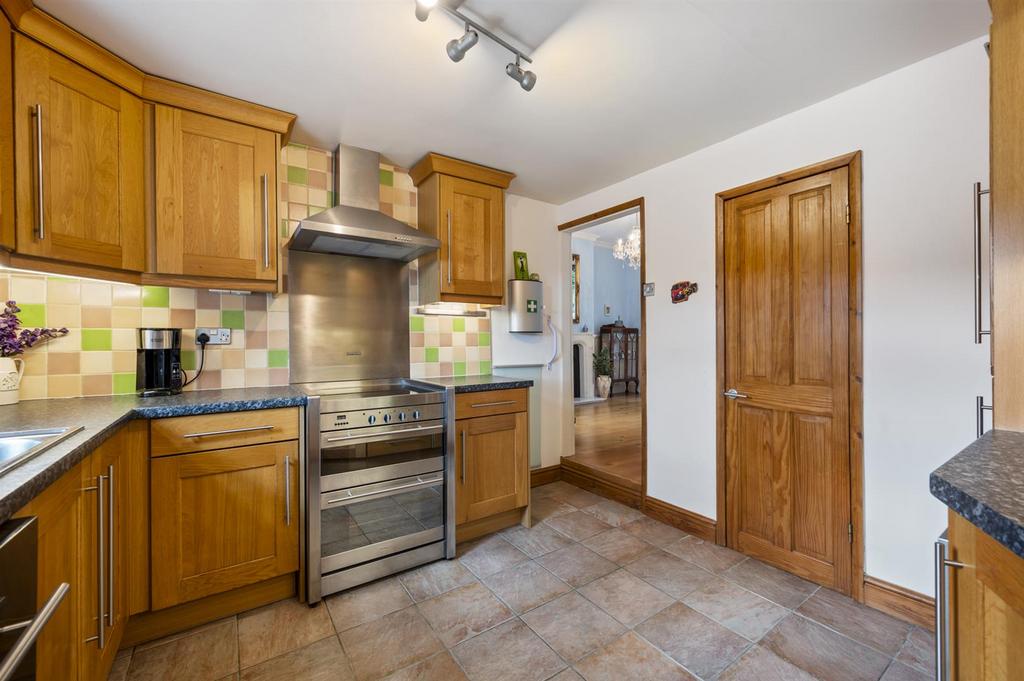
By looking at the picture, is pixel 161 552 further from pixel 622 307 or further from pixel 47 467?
pixel 622 307

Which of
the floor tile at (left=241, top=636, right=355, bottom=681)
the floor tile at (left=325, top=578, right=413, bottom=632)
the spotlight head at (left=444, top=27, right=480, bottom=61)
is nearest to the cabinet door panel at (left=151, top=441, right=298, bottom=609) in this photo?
the floor tile at (left=325, top=578, right=413, bottom=632)

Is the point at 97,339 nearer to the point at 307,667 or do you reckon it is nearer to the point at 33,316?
the point at 33,316

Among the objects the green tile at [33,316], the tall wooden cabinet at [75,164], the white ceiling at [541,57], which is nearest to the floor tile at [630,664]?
the white ceiling at [541,57]

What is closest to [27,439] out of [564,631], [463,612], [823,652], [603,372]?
[463,612]

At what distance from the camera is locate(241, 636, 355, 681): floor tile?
1.53m

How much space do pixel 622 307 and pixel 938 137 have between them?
6.43m

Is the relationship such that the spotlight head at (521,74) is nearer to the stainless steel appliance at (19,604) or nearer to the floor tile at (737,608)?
the stainless steel appliance at (19,604)

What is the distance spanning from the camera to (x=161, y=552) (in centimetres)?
167

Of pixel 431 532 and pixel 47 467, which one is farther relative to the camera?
pixel 431 532

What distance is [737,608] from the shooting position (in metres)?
1.91

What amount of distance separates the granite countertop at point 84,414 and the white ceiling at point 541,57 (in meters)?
1.43

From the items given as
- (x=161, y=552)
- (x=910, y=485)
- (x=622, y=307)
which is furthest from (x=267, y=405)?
(x=622, y=307)

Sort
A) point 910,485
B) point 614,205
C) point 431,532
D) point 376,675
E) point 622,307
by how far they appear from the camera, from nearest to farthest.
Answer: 1. point 376,675
2. point 910,485
3. point 431,532
4. point 614,205
5. point 622,307

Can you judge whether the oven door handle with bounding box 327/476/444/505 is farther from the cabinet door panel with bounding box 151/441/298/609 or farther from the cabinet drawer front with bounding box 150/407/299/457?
the cabinet drawer front with bounding box 150/407/299/457
